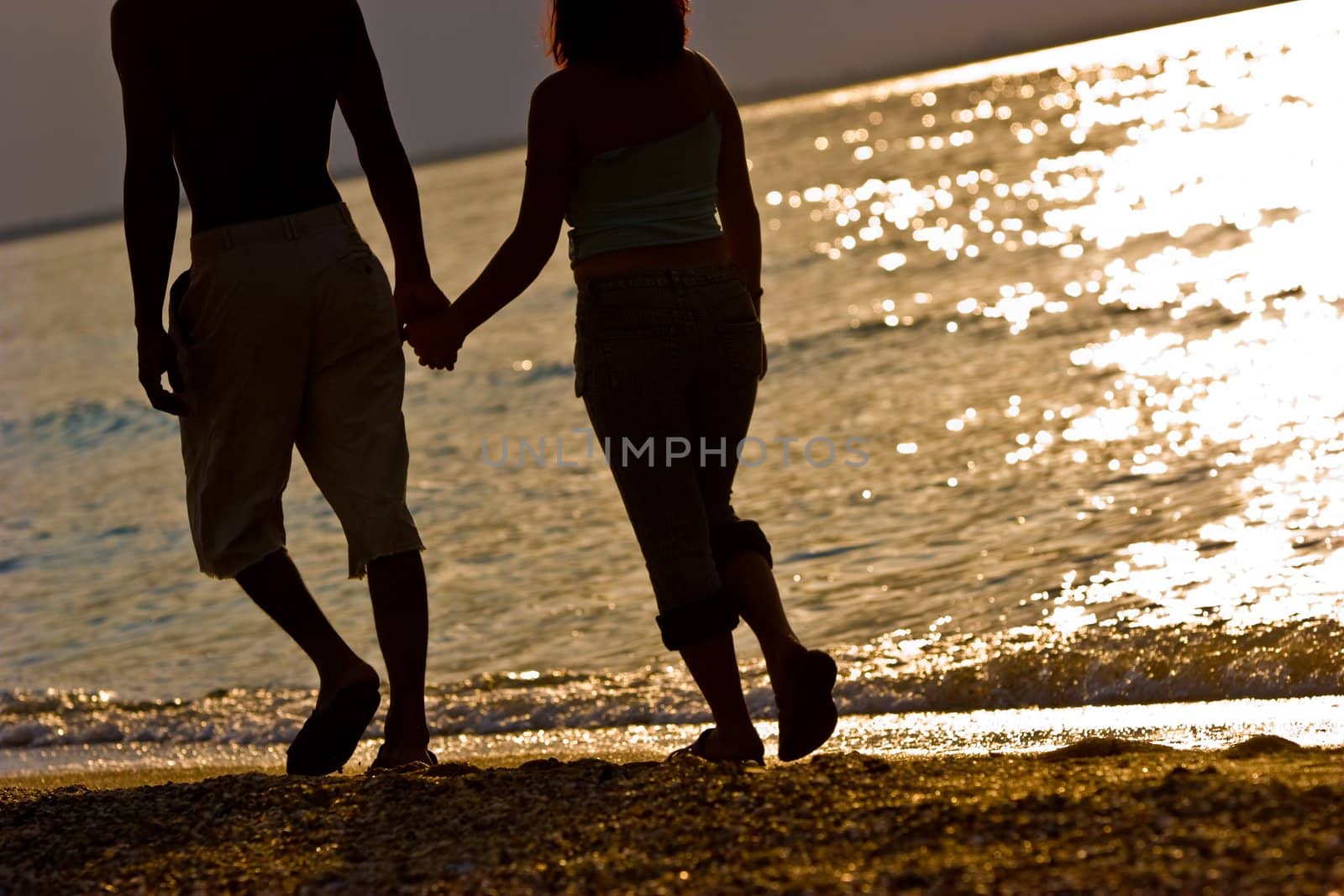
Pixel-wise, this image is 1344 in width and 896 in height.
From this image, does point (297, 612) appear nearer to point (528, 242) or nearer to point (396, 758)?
point (396, 758)

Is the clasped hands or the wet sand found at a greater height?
the clasped hands

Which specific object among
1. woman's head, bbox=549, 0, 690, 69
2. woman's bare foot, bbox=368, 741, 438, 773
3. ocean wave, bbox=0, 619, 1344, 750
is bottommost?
ocean wave, bbox=0, 619, 1344, 750

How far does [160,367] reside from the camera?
150 inches

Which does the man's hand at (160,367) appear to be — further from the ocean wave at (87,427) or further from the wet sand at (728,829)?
the ocean wave at (87,427)

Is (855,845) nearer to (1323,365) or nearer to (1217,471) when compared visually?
(1217,471)

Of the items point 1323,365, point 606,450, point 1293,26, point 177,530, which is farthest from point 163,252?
point 1293,26

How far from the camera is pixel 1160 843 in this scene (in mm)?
2727

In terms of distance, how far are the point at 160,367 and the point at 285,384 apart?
0.30m

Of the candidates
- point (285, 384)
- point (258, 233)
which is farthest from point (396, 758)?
point (258, 233)

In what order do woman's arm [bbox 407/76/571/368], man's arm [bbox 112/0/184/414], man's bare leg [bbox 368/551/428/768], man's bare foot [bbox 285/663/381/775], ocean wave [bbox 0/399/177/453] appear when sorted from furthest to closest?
ocean wave [bbox 0/399/177/453]
man's bare leg [bbox 368/551/428/768]
man's bare foot [bbox 285/663/381/775]
man's arm [bbox 112/0/184/414]
woman's arm [bbox 407/76/571/368]

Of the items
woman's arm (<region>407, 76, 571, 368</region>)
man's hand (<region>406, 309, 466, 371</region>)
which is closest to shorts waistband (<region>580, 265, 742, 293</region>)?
woman's arm (<region>407, 76, 571, 368</region>)

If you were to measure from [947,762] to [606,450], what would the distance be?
105 centimetres

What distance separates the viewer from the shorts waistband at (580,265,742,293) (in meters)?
3.59

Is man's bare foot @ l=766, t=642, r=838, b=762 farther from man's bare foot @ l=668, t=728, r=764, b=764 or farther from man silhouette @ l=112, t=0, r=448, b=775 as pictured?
man silhouette @ l=112, t=0, r=448, b=775
